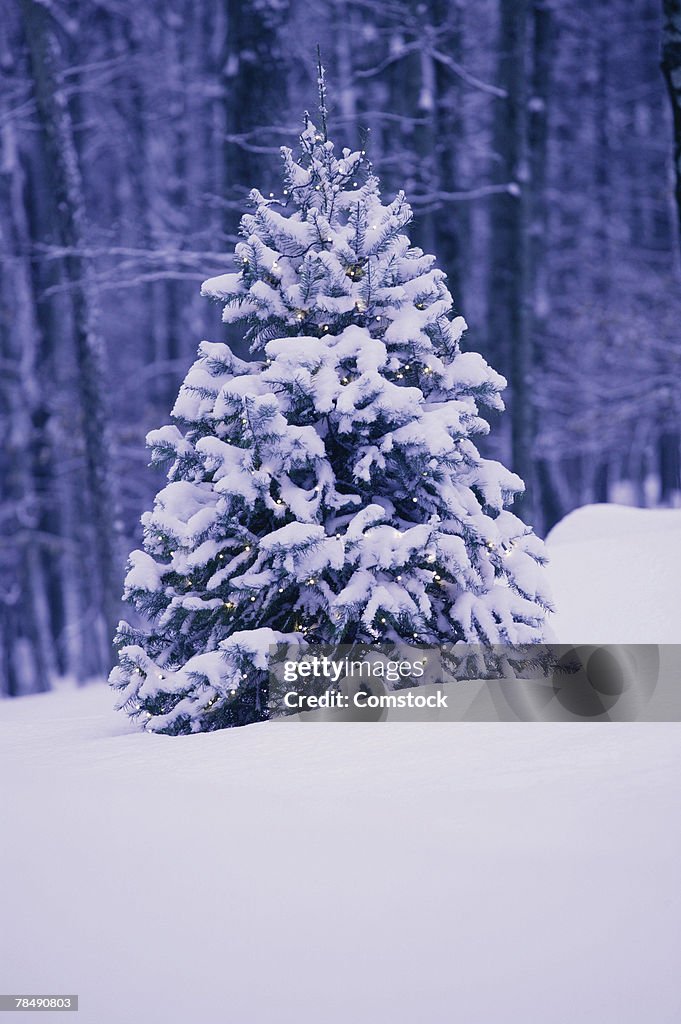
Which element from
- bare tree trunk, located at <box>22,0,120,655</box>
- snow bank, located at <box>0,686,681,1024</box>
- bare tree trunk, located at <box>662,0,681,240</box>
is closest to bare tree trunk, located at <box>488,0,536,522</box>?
bare tree trunk, located at <box>662,0,681,240</box>

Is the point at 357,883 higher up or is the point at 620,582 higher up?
the point at 357,883

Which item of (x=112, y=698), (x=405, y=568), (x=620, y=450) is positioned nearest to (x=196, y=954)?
(x=405, y=568)

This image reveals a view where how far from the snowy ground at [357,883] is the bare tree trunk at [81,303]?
6.86 meters

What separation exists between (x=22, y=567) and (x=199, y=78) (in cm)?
1011

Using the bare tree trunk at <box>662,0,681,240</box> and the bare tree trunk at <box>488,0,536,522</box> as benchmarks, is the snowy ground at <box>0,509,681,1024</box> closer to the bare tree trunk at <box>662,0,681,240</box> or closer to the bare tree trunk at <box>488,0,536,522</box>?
the bare tree trunk at <box>662,0,681,240</box>

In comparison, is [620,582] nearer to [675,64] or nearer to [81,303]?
[675,64]

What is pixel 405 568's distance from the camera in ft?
15.6

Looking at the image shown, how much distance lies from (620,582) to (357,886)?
13.9 ft

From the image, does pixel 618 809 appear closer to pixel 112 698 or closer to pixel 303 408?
pixel 303 408

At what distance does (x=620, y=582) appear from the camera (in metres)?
6.45

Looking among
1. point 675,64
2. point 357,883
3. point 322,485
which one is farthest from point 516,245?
point 357,883

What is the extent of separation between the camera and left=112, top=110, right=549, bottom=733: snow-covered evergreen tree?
181 inches

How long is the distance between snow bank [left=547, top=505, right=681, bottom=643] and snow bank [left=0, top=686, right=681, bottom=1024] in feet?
6.61

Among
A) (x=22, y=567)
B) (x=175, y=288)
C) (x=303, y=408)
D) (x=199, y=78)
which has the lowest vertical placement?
(x=22, y=567)
